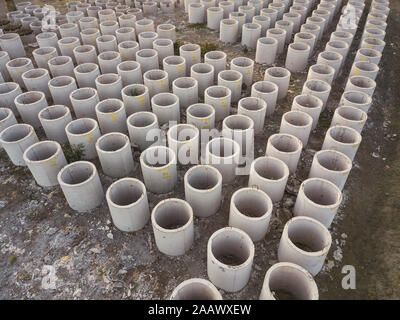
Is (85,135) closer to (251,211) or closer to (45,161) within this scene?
(45,161)

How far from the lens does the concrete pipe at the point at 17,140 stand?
827 cm

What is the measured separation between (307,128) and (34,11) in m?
16.4

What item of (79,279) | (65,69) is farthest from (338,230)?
(65,69)

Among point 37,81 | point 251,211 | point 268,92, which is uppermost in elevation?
point 37,81

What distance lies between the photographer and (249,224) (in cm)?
643

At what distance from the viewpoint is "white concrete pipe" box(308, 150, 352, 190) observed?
730 centimetres

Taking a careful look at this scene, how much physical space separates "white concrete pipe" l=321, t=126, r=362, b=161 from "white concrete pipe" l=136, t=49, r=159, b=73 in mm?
7040

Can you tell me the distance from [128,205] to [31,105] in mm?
5522

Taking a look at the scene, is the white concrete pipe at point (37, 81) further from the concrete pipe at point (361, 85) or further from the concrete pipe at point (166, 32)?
the concrete pipe at point (361, 85)

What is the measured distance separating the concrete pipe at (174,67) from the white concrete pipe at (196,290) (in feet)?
26.7

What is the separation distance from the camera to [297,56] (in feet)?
39.9

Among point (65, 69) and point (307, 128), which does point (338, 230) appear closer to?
point (307, 128)

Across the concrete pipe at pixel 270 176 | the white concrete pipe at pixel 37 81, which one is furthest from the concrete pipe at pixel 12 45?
the concrete pipe at pixel 270 176

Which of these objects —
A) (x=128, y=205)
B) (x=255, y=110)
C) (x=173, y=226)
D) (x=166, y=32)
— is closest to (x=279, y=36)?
(x=166, y=32)
